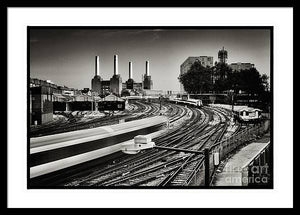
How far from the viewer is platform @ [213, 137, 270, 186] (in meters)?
2.63

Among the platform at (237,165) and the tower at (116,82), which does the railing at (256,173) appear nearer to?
the platform at (237,165)

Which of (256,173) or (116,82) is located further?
(116,82)

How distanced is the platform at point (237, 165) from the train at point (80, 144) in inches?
29.2

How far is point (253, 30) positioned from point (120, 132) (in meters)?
1.62

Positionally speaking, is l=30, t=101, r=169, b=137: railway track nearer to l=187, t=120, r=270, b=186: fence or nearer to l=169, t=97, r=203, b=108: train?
l=169, t=97, r=203, b=108: train

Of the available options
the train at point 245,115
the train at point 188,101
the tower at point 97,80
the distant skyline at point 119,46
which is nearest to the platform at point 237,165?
the train at point 245,115

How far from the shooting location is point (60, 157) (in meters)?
2.54

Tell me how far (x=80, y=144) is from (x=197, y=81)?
1363 mm

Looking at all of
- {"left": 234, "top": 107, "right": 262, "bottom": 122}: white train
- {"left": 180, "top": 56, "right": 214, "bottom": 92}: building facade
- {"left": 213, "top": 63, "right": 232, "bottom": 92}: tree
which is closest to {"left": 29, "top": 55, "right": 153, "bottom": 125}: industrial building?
{"left": 180, "top": 56, "right": 214, "bottom": 92}: building facade

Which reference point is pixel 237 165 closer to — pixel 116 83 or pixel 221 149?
pixel 221 149

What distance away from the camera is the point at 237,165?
8.70ft

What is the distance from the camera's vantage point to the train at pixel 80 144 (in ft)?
8.37

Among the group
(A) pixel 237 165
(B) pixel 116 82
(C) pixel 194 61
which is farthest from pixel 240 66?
(B) pixel 116 82
